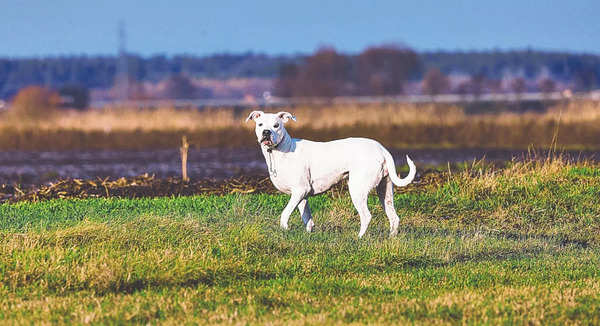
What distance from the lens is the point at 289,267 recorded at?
9.38 metres

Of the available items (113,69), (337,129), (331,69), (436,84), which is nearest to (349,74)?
(331,69)

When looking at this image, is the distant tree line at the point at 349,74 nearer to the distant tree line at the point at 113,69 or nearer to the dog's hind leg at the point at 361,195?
the distant tree line at the point at 113,69

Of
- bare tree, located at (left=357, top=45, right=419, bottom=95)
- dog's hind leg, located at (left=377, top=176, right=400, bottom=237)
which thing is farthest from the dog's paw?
bare tree, located at (left=357, top=45, right=419, bottom=95)

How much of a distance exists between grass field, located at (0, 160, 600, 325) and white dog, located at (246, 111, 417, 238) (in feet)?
1.64

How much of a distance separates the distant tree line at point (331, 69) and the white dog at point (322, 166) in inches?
2712

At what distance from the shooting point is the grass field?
7758 millimetres

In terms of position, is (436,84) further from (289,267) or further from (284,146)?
(289,267)

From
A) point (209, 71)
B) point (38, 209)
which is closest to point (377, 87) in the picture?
point (209, 71)

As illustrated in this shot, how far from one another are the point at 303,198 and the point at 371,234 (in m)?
1.02

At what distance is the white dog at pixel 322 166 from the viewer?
1072 cm

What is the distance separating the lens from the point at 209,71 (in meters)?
135

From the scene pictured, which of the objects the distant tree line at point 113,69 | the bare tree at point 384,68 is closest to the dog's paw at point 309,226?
the bare tree at point 384,68

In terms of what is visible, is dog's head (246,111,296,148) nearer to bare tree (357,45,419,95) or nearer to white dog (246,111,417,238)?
white dog (246,111,417,238)

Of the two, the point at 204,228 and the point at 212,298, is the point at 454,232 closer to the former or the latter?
the point at 204,228
